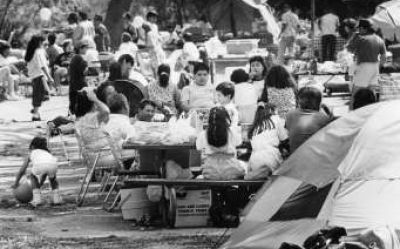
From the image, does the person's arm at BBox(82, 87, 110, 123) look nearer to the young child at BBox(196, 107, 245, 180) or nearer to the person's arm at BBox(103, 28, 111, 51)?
the young child at BBox(196, 107, 245, 180)

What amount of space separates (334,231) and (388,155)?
1.45 metres

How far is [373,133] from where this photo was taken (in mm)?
9234

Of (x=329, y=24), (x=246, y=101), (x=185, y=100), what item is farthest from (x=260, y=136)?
(x=329, y=24)

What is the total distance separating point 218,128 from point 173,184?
715mm

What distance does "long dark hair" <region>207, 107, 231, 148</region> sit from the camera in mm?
10953

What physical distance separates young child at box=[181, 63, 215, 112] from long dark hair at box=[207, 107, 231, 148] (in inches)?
111

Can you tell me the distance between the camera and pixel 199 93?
13.9 meters

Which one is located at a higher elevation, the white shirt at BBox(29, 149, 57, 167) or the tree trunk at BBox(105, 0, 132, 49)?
the tree trunk at BBox(105, 0, 132, 49)

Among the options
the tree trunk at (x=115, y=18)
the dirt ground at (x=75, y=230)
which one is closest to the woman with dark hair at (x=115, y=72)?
the dirt ground at (x=75, y=230)

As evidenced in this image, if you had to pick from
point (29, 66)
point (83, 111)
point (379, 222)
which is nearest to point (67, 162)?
point (83, 111)

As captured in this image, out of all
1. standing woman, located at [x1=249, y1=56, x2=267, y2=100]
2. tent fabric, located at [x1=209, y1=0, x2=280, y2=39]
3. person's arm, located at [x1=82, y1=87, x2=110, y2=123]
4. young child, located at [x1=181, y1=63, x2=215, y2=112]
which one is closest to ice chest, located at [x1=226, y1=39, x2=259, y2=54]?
tent fabric, located at [x1=209, y1=0, x2=280, y2=39]

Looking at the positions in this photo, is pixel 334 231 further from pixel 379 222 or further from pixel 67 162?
pixel 67 162

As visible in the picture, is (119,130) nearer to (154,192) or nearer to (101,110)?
(101,110)

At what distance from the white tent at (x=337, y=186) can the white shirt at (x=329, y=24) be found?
1956 cm
